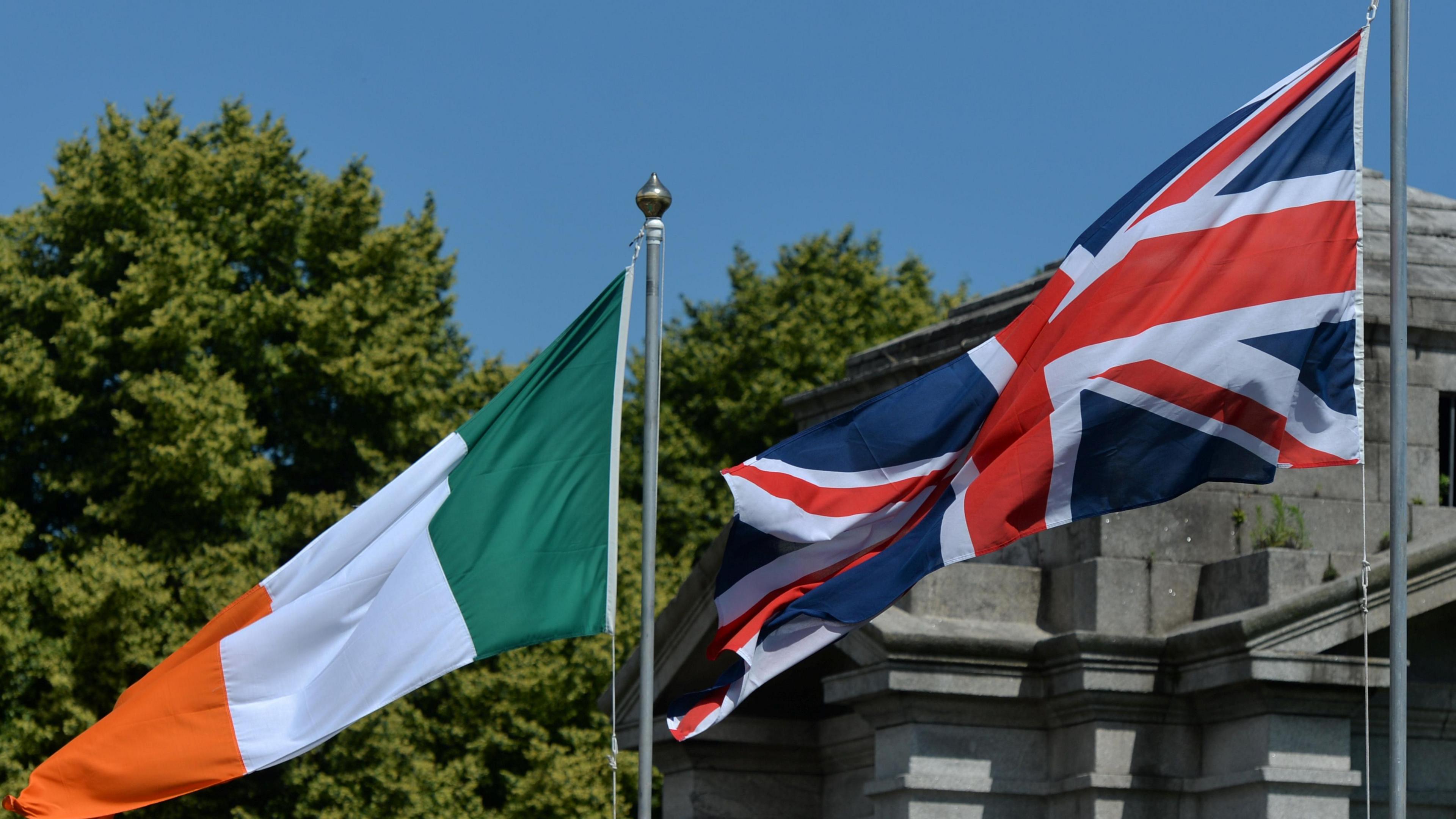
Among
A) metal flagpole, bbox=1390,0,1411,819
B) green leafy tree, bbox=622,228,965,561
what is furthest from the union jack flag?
green leafy tree, bbox=622,228,965,561

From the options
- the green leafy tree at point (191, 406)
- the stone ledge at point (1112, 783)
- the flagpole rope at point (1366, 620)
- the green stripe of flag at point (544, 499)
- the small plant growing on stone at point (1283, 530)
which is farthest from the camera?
the green leafy tree at point (191, 406)

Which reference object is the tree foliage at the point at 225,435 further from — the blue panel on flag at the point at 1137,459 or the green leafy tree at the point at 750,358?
the blue panel on flag at the point at 1137,459

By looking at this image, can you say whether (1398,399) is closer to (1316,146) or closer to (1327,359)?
(1327,359)

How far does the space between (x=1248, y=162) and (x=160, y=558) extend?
20012mm

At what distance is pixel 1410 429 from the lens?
15.1 metres

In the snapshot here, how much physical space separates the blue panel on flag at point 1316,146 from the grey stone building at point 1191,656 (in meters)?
3.06

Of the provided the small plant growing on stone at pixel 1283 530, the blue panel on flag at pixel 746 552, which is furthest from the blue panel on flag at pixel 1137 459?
the small plant growing on stone at pixel 1283 530

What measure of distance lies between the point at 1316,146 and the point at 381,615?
548cm

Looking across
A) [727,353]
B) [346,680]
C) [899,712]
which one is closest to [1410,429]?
[899,712]

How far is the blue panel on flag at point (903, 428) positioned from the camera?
1173 centimetres

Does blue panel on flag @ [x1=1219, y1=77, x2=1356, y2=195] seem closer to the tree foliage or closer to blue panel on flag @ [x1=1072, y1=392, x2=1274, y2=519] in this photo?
blue panel on flag @ [x1=1072, y1=392, x2=1274, y2=519]

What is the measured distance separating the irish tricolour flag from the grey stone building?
3414mm

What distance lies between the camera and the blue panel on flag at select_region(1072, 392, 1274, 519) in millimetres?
11008

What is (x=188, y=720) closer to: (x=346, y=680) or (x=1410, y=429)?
(x=346, y=680)
